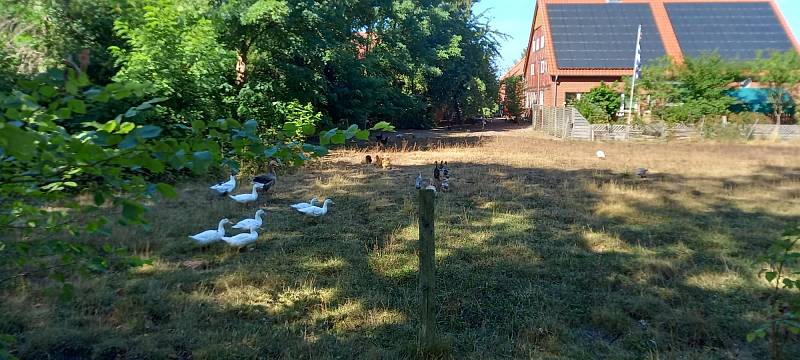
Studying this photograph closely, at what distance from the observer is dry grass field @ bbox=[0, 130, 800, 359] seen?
389cm

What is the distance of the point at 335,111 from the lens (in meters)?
20.4

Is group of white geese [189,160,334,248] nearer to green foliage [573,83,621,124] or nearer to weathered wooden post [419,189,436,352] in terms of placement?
weathered wooden post [419,189,436,352]

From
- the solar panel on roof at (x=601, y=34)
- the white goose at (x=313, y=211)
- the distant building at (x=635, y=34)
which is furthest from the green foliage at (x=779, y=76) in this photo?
the white goose at (x=313, y=211)

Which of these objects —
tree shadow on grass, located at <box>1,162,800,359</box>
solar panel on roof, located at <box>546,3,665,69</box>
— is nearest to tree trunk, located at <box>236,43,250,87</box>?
tree shadow on grass, located at <box>1,162,800,359</box>

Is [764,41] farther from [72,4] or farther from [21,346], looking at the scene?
[21,346]

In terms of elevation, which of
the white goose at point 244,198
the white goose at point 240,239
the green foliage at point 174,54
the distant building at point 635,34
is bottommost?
the white goose at point 240,239

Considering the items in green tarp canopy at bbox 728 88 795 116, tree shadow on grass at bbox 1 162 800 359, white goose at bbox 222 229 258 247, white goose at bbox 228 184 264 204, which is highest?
green tarp canopy at bbox 728 88 795 116

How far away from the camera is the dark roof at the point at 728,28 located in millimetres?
28438

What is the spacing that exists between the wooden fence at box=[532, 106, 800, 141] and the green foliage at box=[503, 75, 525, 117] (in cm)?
1675

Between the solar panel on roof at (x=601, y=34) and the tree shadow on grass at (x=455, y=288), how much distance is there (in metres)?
22.2

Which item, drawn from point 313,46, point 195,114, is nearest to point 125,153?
point 195,114

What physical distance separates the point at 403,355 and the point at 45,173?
2.74 m

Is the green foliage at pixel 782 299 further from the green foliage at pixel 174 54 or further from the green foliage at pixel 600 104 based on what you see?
the green foliage at pixel 600 104

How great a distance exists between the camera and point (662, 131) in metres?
20.5
